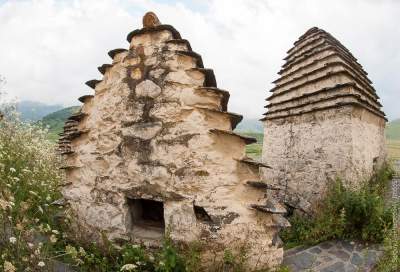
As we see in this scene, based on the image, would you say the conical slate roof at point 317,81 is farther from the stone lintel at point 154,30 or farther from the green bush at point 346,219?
the stone lintel at point 154,30

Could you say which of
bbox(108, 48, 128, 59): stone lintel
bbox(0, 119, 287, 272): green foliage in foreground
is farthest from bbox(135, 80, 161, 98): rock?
bbox(0, 119, 287, 272): green foliage in foreground

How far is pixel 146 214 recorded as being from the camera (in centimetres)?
511

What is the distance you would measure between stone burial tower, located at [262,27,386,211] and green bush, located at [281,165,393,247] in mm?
445

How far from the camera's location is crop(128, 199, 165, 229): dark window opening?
15.5 feet

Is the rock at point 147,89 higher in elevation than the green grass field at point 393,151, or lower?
lower

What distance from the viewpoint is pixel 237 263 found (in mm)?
Result: 4086

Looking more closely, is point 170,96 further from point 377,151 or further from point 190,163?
point 377,151

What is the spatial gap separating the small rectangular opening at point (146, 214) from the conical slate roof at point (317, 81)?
432cm

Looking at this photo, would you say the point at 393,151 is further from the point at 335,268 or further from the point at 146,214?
the point at 146,214

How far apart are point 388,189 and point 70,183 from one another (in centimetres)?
737

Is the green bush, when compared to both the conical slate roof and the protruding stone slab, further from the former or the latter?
the protruding stone slab

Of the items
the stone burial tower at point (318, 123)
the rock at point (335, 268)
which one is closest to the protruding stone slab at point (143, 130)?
the rock at point (335, 268)

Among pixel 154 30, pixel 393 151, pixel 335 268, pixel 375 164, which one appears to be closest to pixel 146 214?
pixel 154 30

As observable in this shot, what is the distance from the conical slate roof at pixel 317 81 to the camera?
703 cm
